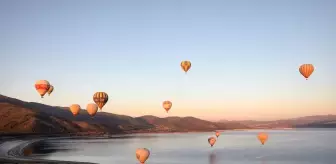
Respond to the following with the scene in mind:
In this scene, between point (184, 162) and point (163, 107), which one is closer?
point (184, 162)

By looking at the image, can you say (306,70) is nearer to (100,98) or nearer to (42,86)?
(100,98)

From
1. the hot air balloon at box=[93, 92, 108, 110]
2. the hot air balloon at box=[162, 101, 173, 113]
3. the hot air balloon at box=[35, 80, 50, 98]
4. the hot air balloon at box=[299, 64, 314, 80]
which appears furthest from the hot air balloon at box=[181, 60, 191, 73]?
the hot air balloon at box=[35, 80, 50, 98]

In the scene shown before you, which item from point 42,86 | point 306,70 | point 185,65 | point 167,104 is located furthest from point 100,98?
point 306,70

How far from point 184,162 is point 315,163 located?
2330 centimetres

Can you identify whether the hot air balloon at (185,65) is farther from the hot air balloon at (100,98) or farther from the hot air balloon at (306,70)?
the hot air balloon at (306,70)

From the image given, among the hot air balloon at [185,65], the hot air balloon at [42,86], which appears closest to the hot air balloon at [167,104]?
the hot air balloon at [185,65]

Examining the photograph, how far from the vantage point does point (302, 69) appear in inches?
2542

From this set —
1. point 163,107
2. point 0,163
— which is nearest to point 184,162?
point 163,107

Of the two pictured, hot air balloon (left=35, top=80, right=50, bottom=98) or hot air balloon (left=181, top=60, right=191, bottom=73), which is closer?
hot air balloon (left=181, top=60, right=191, bottom=73)

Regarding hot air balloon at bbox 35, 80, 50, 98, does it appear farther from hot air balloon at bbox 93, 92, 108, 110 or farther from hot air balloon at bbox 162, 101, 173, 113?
hot air balloon at bbox 162, 101, 173, 113

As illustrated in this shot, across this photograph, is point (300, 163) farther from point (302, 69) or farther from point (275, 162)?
point (302, 69)

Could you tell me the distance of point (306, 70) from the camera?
64062 millimetres

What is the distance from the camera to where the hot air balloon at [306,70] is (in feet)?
209

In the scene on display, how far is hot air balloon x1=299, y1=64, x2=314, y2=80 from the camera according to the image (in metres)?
63.7
